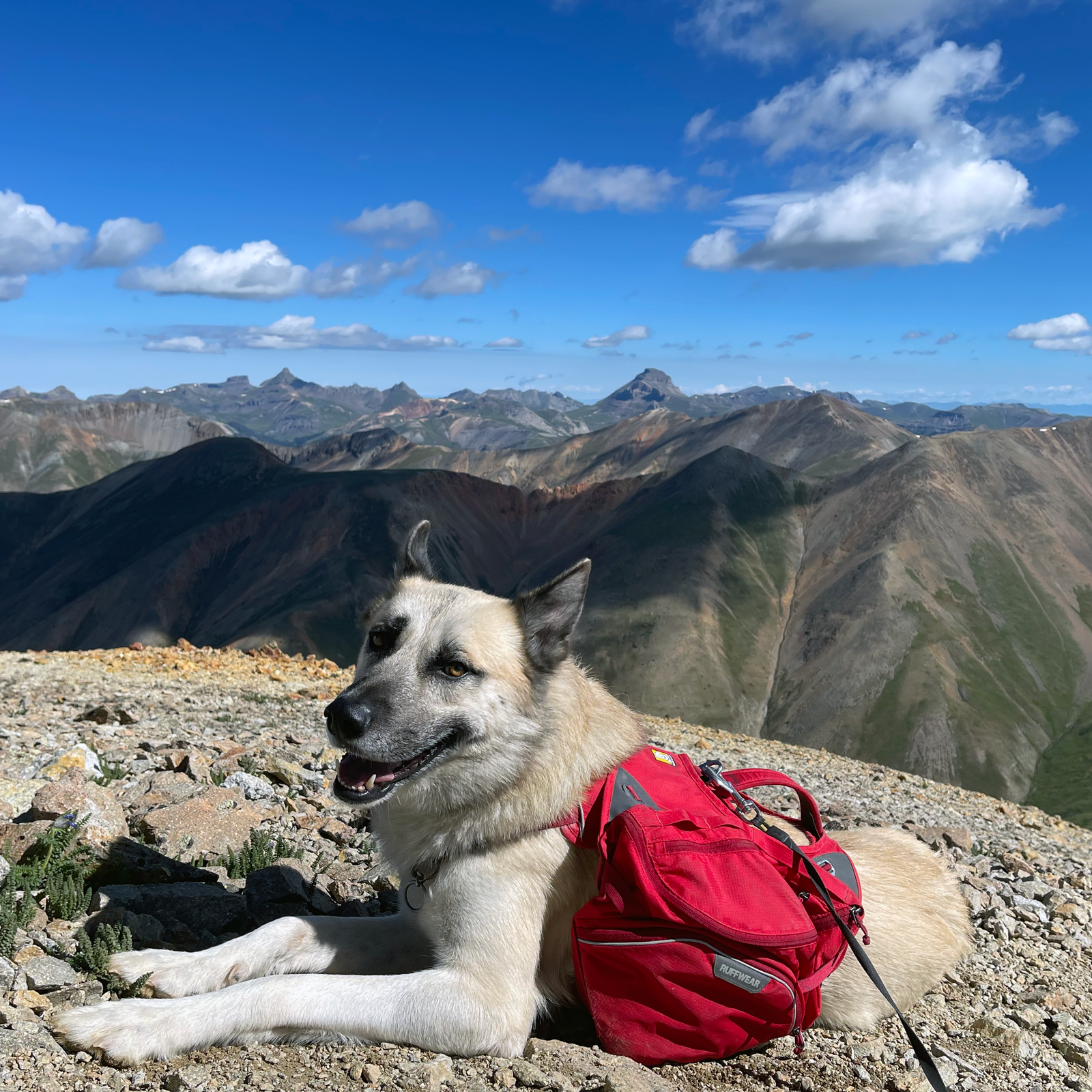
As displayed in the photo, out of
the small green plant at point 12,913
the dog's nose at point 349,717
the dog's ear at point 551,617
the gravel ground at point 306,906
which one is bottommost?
the gravel ground at point 306,906

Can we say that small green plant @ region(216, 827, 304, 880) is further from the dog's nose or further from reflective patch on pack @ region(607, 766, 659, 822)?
reflective patch on pack @ region(607, 766, 659, 822)

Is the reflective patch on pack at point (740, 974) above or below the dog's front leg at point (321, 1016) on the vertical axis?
above

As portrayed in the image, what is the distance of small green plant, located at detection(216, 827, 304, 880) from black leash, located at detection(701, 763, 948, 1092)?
4.14m

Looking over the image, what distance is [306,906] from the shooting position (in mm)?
7238

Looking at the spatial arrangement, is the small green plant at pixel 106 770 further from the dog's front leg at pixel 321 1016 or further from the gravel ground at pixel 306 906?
the dog's front leg at pixel 321 1016

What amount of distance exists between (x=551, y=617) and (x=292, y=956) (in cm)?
293

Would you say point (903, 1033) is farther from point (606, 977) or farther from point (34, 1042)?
point (34, 1042)

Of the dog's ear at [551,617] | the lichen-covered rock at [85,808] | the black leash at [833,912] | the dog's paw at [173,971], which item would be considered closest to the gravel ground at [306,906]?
the lichen-covered rock at [85,808]

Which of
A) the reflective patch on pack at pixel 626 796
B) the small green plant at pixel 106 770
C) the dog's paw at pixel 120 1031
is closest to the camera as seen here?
the dog's paw at pixel 120 1031

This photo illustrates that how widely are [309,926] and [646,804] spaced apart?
252cm

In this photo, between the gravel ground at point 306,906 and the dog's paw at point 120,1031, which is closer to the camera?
the dog's paw at point 120,1031

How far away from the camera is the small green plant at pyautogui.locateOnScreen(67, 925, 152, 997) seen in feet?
17.9

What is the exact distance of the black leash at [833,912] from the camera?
5.00m

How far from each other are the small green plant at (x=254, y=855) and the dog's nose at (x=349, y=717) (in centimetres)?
285
